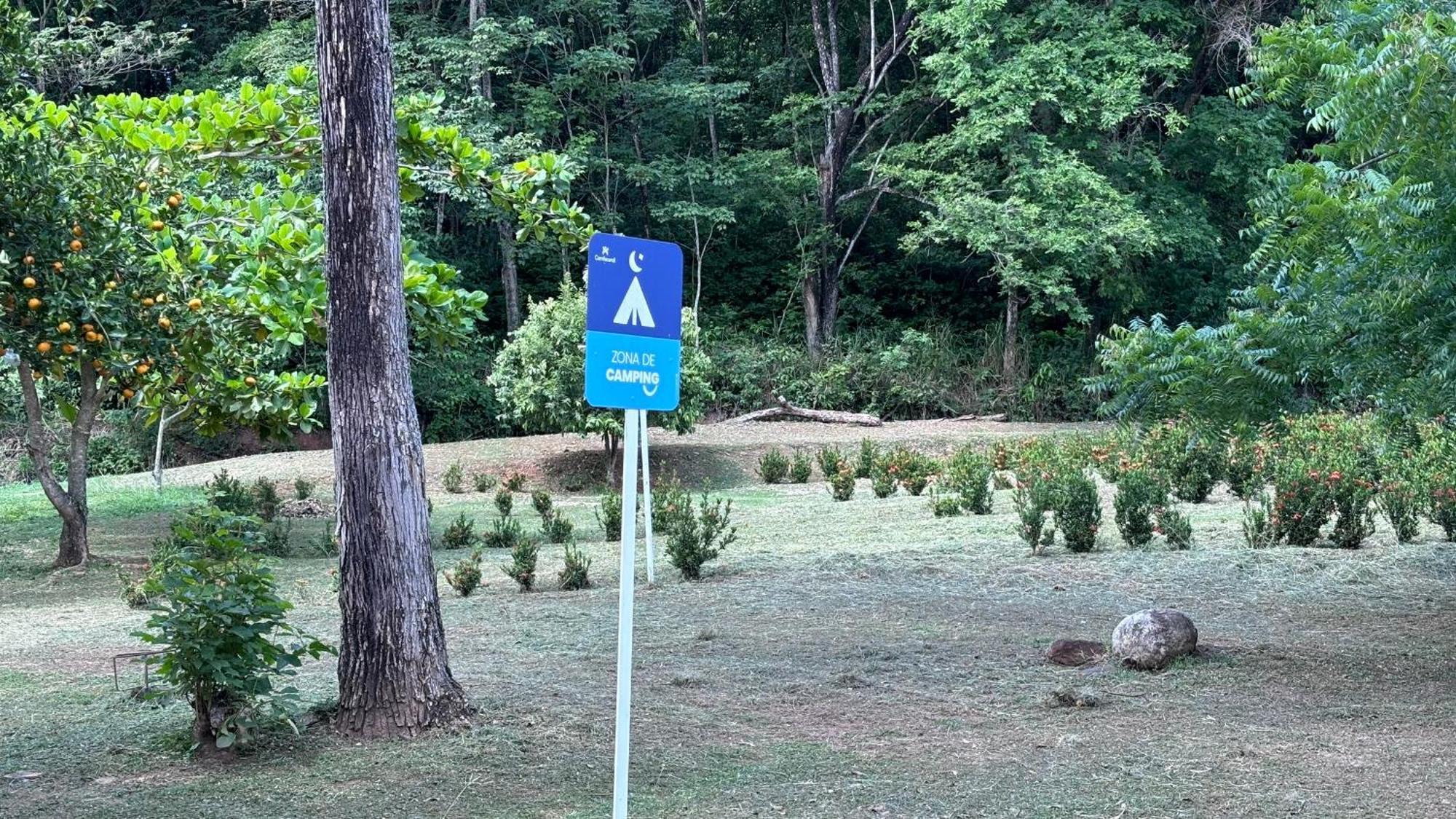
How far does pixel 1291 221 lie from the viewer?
6016 mm

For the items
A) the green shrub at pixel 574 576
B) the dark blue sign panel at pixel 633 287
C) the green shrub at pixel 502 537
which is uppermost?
the dark blue sign panel at pixel 633 287

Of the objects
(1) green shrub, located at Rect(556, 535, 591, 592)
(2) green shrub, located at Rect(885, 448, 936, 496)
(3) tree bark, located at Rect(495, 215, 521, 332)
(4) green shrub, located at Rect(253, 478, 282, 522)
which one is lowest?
(1) green shrub, located at Rect(556, 535, 591, 592)

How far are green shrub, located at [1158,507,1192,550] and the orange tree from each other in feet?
18.0

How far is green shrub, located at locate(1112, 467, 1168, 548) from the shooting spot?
36.1 ft

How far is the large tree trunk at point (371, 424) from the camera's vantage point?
17.8ft

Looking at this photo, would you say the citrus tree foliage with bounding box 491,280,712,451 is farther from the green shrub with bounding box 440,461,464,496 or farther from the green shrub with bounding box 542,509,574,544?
the green shrub with bounding box 542,509,574,544

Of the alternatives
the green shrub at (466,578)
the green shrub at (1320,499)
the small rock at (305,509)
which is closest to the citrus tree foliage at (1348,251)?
the green shrub at (1320,499)

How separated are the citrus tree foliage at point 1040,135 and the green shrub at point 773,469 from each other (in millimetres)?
8624

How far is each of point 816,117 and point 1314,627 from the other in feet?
80.6

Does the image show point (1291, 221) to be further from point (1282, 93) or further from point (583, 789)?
point (583, 789)

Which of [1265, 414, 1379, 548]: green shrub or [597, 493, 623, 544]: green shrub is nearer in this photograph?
[1265, 414, 1379, 548]: green shrub

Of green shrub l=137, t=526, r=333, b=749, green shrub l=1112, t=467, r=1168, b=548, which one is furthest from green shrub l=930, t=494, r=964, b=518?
green shrub l=137, t=526, r=333, b=749

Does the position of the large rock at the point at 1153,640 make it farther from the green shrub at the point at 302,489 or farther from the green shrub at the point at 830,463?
the green shrub at the point at 302,489

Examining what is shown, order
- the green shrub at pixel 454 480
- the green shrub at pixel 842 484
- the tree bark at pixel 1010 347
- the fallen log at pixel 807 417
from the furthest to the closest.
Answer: the tree bark at pixel 1010 347 → the fallen log at pixel 807 417 → the green shrub at pixel 454 480 → the green shrub at pixel 842 484
